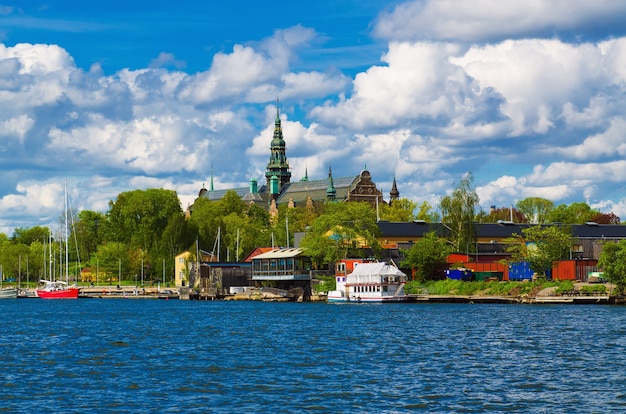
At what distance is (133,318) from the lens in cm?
10000

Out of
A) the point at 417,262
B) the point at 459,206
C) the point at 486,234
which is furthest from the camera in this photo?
the point at 486,234

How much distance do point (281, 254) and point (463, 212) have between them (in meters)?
27.2

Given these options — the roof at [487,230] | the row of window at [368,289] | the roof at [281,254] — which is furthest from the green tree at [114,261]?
the row of window at [368,289]

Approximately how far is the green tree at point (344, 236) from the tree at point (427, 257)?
6.77m

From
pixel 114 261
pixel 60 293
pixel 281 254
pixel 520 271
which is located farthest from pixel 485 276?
pixel 114 261

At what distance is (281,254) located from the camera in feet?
478

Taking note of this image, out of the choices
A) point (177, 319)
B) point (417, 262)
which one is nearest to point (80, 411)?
point (177, 319)

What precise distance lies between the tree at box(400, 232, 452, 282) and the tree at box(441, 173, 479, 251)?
11.0 meters

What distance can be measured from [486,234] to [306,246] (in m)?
33.0

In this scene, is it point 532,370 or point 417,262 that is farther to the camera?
point 417,262

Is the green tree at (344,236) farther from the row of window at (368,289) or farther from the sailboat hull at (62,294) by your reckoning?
the sailboat hull at (62,294)

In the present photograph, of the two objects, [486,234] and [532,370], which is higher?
[486,234]

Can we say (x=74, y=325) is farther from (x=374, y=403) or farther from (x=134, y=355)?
(x=374, y=403)

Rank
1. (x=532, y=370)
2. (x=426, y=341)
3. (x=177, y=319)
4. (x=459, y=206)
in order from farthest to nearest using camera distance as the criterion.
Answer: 1. (x=459, y=206)
2. (x=177, y=319)
3. (x=426, y=341)
4. (x=532, y=370)
